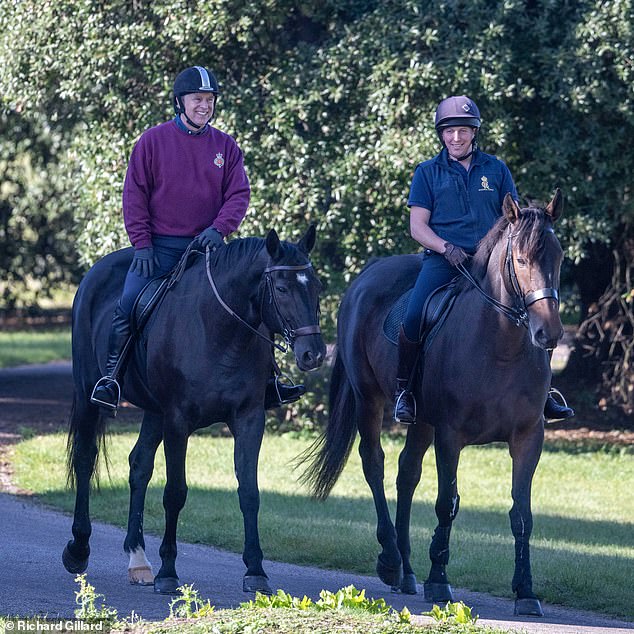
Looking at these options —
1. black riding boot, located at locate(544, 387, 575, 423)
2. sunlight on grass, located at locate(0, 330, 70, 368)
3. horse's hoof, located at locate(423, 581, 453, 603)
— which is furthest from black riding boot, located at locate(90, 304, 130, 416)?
sunlight on grass, located at locate(0, 330, 70, 368)

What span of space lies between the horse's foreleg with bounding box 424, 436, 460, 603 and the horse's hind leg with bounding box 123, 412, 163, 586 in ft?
5.93

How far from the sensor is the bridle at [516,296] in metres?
6.54

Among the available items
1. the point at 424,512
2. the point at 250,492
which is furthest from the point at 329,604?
the point at 424,512

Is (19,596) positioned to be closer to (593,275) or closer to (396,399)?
(396,399)

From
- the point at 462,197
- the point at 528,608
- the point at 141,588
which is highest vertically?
the point at 462,197

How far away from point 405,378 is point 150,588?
209cm

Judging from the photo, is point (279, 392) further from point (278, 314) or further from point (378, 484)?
point (378, 484)

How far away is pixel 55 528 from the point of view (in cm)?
991

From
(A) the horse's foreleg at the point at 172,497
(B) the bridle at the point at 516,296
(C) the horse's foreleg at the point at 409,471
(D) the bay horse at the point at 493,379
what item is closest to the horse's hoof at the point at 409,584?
(D) the bay horse at the point at 493,379

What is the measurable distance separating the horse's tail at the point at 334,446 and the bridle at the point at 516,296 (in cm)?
228

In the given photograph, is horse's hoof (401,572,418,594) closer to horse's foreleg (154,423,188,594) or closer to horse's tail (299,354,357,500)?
horse's tail (299,354,357,500)

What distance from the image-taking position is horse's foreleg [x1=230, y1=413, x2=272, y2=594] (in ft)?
23.2

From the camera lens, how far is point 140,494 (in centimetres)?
796

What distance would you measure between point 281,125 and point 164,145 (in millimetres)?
6792
